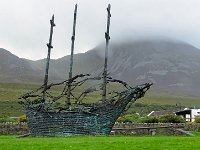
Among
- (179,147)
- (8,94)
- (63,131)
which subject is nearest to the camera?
(179,147)

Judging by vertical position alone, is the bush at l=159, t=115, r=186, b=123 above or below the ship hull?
above

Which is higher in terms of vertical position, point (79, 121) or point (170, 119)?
point (170, 119)

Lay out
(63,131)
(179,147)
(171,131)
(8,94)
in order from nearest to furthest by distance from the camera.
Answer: (179,147)
(63,131)
(171,131)
(8,94)

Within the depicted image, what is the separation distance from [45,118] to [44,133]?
3.57ft

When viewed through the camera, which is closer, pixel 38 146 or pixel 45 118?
pixel 38 146

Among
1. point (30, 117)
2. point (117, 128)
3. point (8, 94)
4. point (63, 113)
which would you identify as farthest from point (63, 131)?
point (8, 94)

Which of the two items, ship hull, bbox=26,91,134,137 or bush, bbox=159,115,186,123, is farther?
bush, bbox=159,115,186,123

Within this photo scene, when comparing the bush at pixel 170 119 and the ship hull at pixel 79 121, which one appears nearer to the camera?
the ship hull at pixel 79 121

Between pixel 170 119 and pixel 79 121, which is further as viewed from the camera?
pixel 170 119

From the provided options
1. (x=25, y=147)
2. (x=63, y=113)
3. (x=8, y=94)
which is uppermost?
(x=8, y=94)

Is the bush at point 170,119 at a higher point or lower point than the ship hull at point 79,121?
higher

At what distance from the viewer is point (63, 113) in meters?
32.5

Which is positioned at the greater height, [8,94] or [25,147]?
[8,94]

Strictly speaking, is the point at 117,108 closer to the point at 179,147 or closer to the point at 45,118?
the point at 45,118
